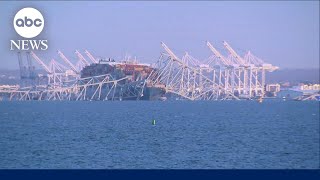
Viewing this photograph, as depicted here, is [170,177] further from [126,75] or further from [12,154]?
[126,75]

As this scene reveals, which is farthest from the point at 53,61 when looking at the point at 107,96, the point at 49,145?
the point at 49,145

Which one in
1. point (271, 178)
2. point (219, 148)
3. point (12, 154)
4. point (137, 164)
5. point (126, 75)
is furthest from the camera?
point (126, 75)

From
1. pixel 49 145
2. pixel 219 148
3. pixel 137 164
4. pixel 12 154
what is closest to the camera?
pixel 137 164

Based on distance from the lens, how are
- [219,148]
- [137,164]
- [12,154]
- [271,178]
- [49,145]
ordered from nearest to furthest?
[271,178]
[137,164]
[12,154]
[219,148]
[49,145]

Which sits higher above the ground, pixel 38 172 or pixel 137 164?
pixel 38 172

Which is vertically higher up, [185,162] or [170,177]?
[170,177]

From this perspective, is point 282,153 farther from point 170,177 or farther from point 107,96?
point 107,96

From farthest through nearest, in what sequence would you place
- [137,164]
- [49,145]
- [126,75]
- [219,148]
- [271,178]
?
[126,75]
[49,145]
[219,148]
[137,164]
[271,178]

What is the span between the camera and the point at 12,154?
17.6 metres

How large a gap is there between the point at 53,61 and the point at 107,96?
8825mm

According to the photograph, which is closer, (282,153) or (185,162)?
(185,162)

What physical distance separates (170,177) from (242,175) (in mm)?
652

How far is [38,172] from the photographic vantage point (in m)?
5.60

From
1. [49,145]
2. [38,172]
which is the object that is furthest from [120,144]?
[38,172]
